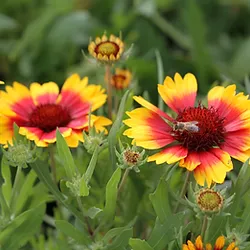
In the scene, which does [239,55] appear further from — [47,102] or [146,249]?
[146,249]

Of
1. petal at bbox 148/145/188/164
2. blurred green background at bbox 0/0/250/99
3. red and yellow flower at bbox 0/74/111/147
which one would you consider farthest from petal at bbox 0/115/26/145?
blurred green background at bbox 0/0/250/99

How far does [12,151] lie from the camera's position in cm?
84

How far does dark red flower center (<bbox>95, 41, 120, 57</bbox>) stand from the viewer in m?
0.96

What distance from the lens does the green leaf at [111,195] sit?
810 mm

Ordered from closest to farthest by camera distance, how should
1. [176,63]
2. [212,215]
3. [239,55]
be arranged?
[212,215], [176,63], [239,55]

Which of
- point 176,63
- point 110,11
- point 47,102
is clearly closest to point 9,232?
point 47,102

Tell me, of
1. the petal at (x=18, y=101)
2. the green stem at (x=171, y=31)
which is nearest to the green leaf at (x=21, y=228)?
the petal at (x=18, y=101)

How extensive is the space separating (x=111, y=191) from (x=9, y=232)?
0.17 meters

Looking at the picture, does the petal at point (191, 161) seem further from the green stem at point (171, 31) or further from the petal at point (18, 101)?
the green stem at point (171, 31)

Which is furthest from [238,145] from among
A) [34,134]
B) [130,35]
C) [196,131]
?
[130,35]

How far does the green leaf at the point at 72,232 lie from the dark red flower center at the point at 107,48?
0.27 meters

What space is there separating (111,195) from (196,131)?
0.45ft

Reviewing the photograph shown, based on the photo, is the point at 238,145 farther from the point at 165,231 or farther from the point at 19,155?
the point at 19,155

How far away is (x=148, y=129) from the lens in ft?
2.75
